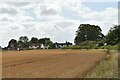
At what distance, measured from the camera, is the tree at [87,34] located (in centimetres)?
16644

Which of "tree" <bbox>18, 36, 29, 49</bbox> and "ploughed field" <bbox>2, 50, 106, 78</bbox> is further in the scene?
"tree" <bbox>18, 36, 29, 49</bbox>

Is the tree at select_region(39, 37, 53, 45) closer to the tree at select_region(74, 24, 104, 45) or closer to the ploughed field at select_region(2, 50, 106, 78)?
the tree at select_region(74, 24, 104, 45)

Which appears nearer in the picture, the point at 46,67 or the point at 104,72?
the point at 104,72

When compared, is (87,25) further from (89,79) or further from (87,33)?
(89,79)

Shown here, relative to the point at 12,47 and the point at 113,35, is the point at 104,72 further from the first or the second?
the point at 12,47

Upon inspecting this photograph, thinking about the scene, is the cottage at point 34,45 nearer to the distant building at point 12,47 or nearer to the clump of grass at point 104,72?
the distant building at point 12,47

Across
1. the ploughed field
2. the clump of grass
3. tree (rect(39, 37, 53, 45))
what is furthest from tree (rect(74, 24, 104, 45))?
the clump of grass

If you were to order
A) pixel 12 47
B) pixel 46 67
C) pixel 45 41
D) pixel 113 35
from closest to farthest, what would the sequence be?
pixel 46 67 < pixel 113 35 < pixel 12 47 < pixel 45 41

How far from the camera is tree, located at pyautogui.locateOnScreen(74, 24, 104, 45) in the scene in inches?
6553

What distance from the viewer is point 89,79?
15.9m

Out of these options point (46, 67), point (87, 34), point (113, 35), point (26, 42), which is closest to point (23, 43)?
point (26, 42)

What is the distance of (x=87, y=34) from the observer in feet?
559

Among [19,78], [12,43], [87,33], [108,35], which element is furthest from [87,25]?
[19,78]

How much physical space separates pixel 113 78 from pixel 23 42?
16524 cm
